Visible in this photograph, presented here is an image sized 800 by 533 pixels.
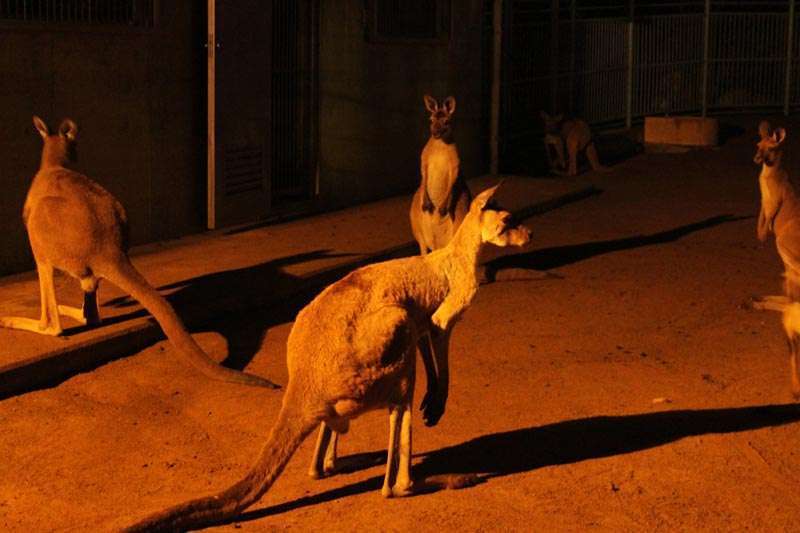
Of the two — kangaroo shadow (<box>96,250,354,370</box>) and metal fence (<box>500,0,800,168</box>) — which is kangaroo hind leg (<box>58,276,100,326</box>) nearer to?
kangaroo shadow (<box>96,250,354,370</box>)

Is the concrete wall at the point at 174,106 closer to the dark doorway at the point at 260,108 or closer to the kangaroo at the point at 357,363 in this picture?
the dark doorway at the point at 260,108

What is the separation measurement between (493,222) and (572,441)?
1.21m

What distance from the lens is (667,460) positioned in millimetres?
6055

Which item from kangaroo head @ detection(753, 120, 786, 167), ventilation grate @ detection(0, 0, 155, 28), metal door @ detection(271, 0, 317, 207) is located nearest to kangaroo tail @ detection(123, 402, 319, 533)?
kangaroo head @ detection(753, 120, 786, 167)

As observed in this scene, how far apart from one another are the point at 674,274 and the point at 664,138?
8995 millimetres

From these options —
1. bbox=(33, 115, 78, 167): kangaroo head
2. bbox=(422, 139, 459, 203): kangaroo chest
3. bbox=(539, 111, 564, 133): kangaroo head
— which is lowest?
bbox=(422, 139, 459, 203): kangaroo chest

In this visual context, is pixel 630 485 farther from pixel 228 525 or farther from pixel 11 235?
pixel 11 235

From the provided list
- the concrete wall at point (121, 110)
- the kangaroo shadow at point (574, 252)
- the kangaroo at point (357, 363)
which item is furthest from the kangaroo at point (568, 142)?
the kangaroo at point (357, 363)

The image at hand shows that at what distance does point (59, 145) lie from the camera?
805cm

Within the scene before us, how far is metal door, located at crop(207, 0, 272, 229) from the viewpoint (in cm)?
1115

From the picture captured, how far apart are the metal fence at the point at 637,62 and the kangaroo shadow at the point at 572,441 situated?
1046 cm

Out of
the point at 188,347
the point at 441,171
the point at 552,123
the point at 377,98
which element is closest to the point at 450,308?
the point at 188,347

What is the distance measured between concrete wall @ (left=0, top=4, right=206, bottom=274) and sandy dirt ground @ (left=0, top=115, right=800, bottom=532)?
2164 mm

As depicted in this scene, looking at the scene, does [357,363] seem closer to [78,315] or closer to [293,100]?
[78,315]
